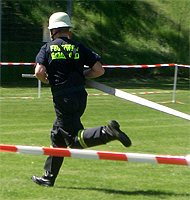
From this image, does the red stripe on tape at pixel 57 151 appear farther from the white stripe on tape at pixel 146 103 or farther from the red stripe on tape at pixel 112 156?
the white stripe on tape at pixel 146 103

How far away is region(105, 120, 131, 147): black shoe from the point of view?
4.73 metres

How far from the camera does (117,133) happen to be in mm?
4758

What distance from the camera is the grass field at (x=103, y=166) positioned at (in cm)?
538

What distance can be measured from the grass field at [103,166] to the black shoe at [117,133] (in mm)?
788

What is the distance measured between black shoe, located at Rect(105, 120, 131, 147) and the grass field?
79 cm

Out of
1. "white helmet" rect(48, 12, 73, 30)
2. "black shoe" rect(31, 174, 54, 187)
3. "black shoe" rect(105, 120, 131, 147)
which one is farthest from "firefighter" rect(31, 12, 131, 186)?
"black shoe" rect(31, 174, 54, 187)

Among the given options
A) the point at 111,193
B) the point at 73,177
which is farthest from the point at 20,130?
the point at 111,193

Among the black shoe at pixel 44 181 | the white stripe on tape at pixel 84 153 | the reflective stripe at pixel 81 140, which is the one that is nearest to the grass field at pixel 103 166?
the black shoe at pixel 44 181

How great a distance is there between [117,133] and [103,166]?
1982 mm

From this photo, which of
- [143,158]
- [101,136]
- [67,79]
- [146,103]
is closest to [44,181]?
[101,136]

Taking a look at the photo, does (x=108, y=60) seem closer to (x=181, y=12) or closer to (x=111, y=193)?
(x=181, y=12)

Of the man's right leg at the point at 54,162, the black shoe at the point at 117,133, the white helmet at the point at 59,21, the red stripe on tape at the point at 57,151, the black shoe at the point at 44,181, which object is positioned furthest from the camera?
the black shoe at the point at 44,181

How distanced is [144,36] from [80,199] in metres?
23.7

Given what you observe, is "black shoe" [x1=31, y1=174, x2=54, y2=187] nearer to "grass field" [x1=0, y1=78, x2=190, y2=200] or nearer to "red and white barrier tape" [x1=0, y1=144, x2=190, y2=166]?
"grass field" [x1=0, y1=78, x2=190, y2=200]
